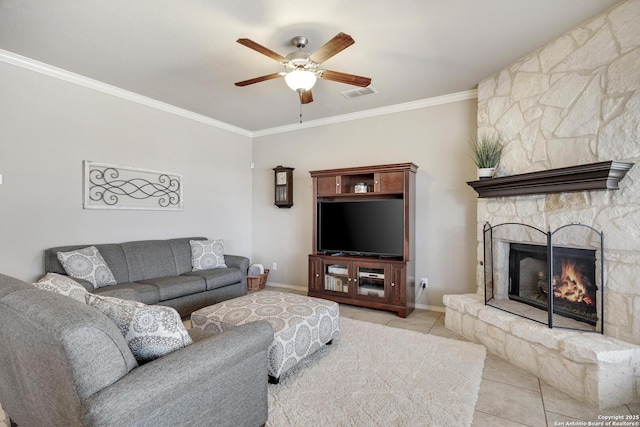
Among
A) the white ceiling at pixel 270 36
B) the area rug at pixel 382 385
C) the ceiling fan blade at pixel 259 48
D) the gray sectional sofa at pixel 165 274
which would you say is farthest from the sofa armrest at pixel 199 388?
the white ceiling at pixel 270 36

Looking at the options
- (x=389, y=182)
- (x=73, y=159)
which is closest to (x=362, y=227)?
(x=389, y=182)

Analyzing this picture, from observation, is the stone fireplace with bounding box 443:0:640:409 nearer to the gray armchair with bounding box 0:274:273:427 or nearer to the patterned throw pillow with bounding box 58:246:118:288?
the gray armchair with bounding box 0:274:273:427

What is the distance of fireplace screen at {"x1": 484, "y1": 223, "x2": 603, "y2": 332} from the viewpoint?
2.41 metres

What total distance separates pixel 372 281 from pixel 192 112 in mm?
3372

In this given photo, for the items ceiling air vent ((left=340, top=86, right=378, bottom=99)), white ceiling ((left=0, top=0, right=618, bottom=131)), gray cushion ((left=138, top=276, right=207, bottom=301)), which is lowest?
gray cushion ((left=138, top=276, right=207, bottom=301))

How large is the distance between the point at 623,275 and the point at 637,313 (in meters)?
0.25

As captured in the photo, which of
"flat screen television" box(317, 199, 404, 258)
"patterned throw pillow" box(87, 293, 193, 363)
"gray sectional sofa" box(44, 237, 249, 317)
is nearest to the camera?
"patterned throw pillow" box(87, 293, 193, 363)

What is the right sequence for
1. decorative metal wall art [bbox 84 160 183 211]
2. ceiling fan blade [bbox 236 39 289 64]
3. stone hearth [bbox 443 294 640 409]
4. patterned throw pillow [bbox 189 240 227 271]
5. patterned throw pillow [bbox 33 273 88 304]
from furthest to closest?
patterned throw pillow [bbox 189 240 227 271] → decorative metal wall art [bbox 84 160 183 211] → ceiling fan blade [bbox 236 39 289 64] → stone hearth [bbox 443 294 640 409] → patterned throw pillow [bbox 33 273 88 304]

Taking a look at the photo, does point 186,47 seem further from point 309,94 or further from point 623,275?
point 623,275

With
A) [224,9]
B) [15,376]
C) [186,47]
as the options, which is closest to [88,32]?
[186,47]

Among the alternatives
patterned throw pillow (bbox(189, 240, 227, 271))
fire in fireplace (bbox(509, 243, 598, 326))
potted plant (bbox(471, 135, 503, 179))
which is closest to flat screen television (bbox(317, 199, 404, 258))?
potted plant (bbox(471, 135, 503, 179))

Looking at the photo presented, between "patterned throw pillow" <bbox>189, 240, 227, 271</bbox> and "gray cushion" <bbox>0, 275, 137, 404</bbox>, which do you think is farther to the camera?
"patterned throw pillow" <bbox>189, 240, 227, 271</bbox>

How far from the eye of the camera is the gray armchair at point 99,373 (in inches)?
43.1

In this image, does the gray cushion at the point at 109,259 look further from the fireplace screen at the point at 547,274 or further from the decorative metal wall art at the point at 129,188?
the fireplace screen at the point at 547,274
